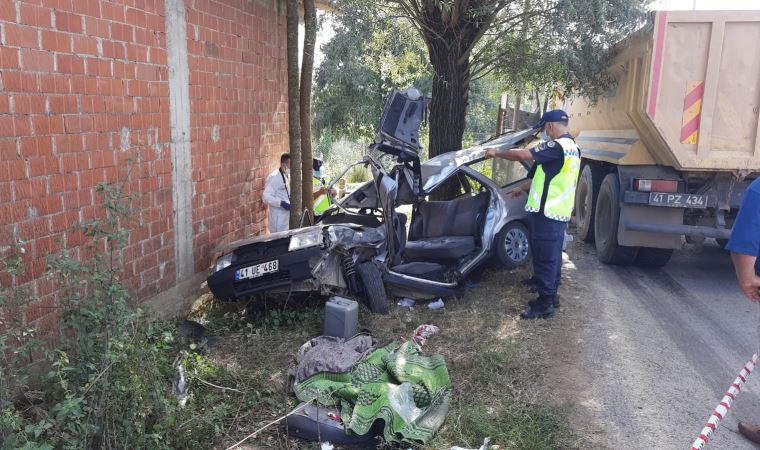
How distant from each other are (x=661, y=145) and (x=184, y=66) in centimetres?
490

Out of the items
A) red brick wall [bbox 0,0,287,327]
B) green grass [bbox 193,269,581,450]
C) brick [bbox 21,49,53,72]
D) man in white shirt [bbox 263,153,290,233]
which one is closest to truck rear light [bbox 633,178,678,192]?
green grass [bbox 193,269,581,450]

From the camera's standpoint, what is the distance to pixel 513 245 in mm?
7086

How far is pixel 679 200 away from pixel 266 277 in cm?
452

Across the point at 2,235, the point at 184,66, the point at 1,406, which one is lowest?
the point at 1,406

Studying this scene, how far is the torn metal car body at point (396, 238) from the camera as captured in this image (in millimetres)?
5465

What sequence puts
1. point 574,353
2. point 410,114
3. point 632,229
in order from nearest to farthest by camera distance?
point 574,353 → point 410,114 → point 632,229

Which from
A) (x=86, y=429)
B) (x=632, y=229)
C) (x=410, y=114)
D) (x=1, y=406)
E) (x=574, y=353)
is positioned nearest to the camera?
(x=1, y=406)

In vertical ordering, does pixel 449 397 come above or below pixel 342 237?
below

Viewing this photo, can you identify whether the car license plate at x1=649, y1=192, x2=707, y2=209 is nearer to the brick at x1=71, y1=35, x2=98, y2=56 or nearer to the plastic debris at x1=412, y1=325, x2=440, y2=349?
the plastic debris at x1=412, y1=325, x2=440, y2=349

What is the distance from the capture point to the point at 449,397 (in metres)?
4.29

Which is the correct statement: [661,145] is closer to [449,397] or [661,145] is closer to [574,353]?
[574,353]

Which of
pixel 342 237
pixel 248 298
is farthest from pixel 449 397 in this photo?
pixel 248 298

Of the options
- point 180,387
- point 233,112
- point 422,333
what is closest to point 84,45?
point 180,387

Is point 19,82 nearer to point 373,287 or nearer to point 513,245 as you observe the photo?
point 373,287
